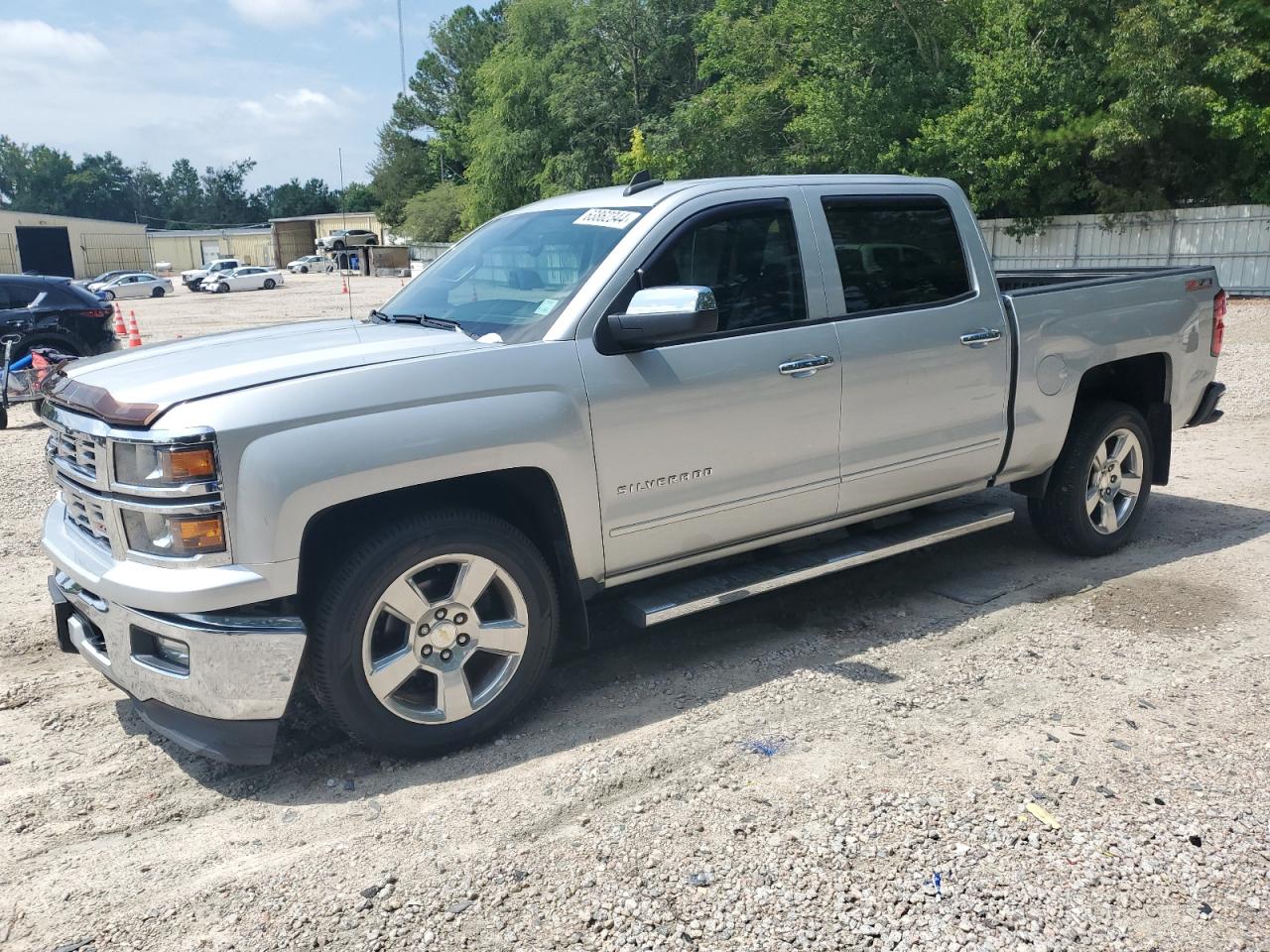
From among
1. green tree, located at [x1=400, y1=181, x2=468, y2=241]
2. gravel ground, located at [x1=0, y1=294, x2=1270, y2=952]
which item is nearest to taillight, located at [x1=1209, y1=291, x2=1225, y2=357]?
gravel ground, located at [x1=0, y1=294, x2=1270, y2=952]

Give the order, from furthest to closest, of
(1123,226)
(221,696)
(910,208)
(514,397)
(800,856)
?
1. (1123,226)
2. (910,208)
3. (514,397)
4. (221,696)
5. (800,856)

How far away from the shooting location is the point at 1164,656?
441cm

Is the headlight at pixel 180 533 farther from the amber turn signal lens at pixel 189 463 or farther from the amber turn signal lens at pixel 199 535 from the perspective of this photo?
the amber turn signal lens at pixel 189 463

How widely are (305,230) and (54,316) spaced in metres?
90.1

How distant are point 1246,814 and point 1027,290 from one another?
284cm

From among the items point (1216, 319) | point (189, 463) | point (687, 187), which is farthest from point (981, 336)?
point (189, 463)

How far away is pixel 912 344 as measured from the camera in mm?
4613

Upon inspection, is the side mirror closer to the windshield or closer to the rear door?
the windshield

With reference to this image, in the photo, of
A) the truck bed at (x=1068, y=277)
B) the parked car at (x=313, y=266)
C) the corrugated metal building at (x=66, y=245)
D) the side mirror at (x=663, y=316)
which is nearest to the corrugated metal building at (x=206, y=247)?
the corrugated metal building at (x=66, y=245)

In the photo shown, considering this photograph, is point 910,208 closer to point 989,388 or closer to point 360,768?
point 989,388

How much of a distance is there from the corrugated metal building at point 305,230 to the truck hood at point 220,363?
92.1 m

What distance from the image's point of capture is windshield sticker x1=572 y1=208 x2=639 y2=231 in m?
4.14

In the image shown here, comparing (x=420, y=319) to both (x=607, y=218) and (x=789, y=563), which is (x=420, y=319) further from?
(x=789, y=563)

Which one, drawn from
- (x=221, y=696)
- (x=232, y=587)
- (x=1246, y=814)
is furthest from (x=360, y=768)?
(x=1246, y=814)
